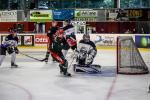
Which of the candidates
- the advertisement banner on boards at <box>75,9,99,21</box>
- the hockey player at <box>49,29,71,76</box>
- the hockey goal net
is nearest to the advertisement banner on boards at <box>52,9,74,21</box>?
the advertisement banner on boards at <box>75,9,99,21</box>

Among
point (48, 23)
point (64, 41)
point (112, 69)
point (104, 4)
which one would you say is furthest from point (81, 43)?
point (104, 4)

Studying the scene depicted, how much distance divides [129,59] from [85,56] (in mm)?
1589

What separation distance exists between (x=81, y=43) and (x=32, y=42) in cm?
977

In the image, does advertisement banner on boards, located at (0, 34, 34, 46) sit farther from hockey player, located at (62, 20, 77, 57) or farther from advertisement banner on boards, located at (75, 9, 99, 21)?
hockey player, located at (62, 20, 77, 57)

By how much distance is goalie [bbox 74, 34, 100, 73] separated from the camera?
13.8 m

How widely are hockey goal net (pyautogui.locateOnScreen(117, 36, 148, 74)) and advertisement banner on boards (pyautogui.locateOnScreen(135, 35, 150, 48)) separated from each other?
6.60m

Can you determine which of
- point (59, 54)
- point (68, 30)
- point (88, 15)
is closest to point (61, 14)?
point (88, 15)

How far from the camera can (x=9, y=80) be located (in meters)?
12.4

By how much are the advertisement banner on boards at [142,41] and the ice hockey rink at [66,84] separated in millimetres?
6574

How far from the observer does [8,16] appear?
27984 mm

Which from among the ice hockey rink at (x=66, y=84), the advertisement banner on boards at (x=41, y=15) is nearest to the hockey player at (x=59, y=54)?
the ice hockey rink at (x=66, y=84)

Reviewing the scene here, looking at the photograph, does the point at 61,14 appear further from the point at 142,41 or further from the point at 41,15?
the point at 142,41

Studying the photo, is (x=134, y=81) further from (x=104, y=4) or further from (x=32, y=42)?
(x=104, y=4)

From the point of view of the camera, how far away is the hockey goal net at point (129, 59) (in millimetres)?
13844
